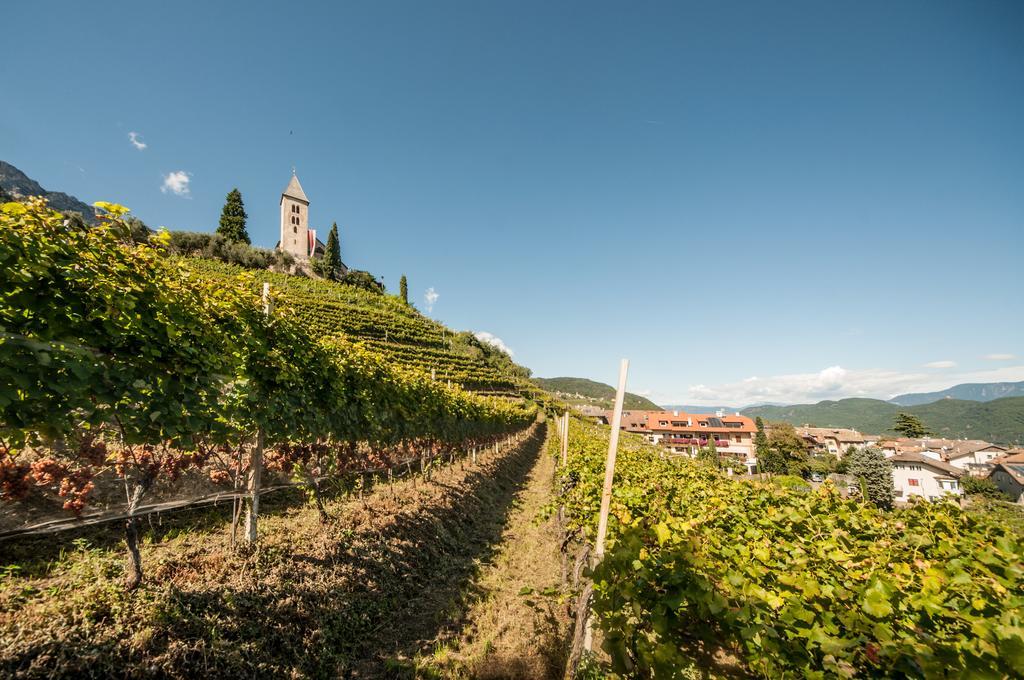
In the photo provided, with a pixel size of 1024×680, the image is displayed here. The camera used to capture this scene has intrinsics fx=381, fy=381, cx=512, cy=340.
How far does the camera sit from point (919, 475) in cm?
5147

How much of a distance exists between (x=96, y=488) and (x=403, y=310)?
58512 millimetres

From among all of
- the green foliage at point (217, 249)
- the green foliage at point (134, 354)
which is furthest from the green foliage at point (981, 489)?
the green foliage at point (217, 249)

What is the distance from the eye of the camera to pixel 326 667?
419cm

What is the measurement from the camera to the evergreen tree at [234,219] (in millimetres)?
63812

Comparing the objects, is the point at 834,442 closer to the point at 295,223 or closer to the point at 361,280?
the point at 361,280

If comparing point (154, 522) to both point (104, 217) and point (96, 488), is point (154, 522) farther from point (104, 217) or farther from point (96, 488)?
point (104, 217)

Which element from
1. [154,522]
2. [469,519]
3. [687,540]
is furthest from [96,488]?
[687,540]

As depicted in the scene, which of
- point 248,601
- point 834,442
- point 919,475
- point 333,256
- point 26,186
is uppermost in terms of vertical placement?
point 26,186

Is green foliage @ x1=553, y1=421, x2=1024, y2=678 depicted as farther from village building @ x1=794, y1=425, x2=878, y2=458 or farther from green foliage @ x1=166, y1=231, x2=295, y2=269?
village building @ x1=794, y1=425, x2=878, y2=458

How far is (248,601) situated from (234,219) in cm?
7840

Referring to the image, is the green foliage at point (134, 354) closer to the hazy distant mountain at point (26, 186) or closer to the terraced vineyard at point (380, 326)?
the terraced vineyard at point (380, 326)

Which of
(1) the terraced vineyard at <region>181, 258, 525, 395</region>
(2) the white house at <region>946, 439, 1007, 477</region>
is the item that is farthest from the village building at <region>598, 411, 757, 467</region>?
(1) the terraced vineyard at <region>181, 258, 525, 395</region>

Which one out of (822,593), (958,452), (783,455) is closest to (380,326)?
(822,593)

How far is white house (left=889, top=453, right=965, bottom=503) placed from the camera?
4952 centimetres
